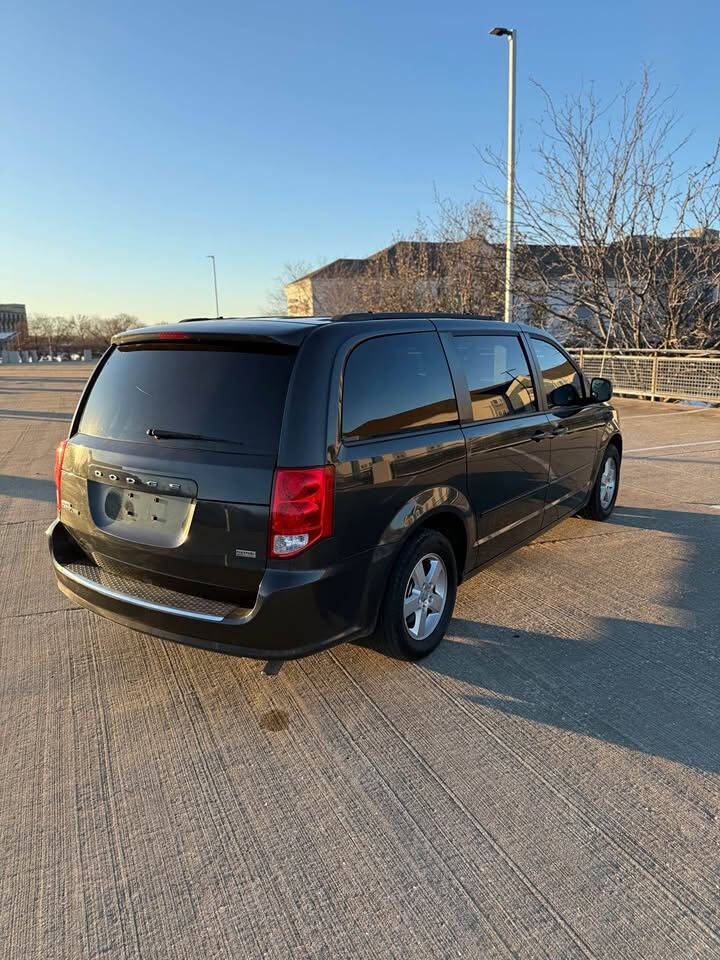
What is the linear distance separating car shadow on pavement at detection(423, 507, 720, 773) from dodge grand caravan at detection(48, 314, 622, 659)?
0.34 m

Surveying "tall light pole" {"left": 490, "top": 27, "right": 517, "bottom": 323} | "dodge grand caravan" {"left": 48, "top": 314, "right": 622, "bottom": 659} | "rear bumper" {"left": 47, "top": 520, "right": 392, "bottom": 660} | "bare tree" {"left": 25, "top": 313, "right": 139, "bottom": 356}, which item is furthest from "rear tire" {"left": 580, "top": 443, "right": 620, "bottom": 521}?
"bare tree" {"left": 25, "top": 313, "right": 139, "bottom": 356}

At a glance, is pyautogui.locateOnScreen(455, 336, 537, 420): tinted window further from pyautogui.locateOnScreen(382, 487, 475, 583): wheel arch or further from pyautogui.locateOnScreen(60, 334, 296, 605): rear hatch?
pyautogui.locateOnScreen(60, 334, 296, 605): rear hatch

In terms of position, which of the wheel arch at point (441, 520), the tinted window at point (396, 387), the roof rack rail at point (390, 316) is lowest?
the wheel arch at point (441, 520)

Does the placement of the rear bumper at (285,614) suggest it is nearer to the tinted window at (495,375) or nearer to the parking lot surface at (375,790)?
the parking lot surface at (375,790)

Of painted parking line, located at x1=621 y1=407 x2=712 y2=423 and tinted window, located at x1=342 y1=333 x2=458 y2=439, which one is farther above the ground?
tinted window, located at x1=342 y1=333 x2=458 y2=439

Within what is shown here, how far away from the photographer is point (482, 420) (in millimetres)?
3848

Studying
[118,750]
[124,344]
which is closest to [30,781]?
[118,750]

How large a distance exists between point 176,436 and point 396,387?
1089 mm

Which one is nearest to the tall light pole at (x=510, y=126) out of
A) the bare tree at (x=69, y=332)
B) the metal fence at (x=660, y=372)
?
the metal fence at (x=660, y=372)

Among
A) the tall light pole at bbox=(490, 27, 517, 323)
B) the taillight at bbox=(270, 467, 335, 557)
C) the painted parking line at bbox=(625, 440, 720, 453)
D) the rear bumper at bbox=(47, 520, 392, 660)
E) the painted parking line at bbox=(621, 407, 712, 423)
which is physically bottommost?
the painted parking line at bbox=(625, 440, 720, 453)

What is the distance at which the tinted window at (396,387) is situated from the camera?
9.61 ft

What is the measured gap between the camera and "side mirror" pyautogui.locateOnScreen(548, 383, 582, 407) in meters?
4.77

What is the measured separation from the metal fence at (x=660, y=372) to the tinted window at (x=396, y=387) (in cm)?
1181

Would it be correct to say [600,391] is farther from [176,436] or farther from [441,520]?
[176,436]
